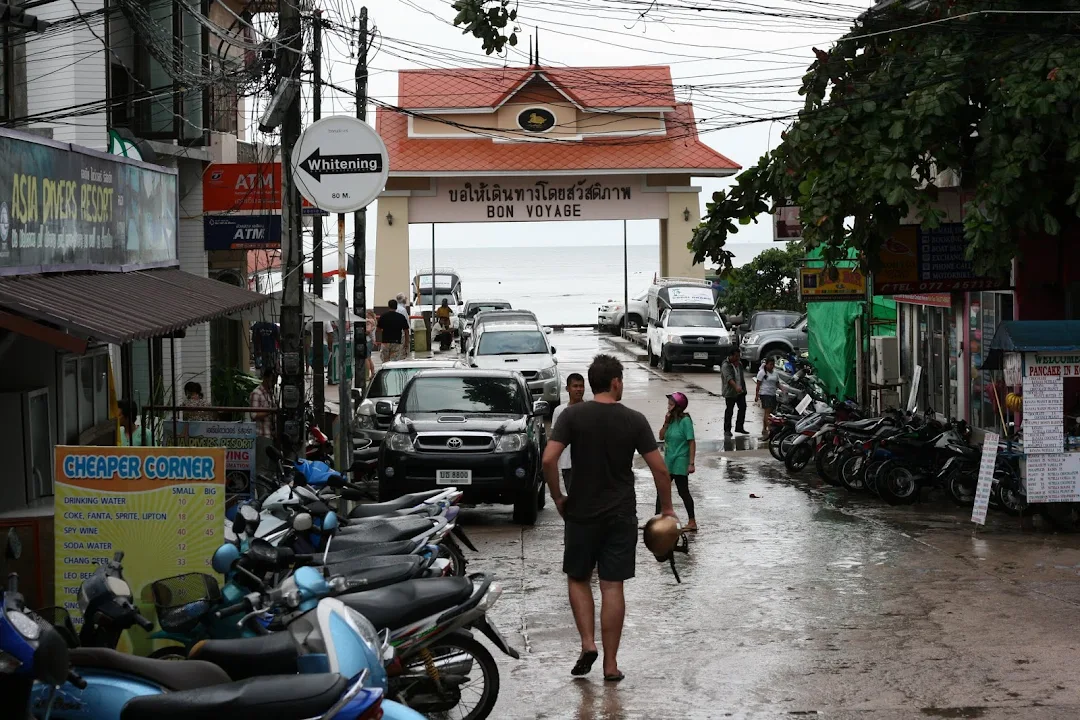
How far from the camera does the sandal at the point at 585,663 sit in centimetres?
852

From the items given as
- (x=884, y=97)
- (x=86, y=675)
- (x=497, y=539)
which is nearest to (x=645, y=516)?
(x=497, y=539)

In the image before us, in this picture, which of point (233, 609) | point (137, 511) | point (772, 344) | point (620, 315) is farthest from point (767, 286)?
point (233, 609)

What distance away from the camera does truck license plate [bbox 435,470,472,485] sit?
1466 centimetres

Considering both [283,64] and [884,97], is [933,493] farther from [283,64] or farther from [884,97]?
[283,64]

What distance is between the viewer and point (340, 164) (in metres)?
11.4

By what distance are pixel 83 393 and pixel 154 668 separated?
323 inches

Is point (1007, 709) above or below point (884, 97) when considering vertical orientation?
below

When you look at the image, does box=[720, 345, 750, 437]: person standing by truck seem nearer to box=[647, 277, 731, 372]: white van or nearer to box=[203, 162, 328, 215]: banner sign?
box=[203, 162, 328, 215]: banner sign

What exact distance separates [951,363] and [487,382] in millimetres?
8678

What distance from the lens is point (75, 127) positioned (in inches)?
771

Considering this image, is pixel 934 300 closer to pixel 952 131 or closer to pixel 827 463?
pixel 827 463

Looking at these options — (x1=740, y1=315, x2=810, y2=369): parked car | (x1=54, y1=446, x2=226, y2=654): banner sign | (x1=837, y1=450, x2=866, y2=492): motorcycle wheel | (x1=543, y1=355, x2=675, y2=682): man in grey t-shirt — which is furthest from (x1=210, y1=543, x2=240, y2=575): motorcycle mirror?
(x1=740, y1=315, x2=810, y2=369): parked car

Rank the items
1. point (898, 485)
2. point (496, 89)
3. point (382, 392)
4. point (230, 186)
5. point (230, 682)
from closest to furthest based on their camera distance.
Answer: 1. point (230, 682)
2. point (898, 485)
3. point (230, 186)
4. point (382, 392)
5. point (496, 89)

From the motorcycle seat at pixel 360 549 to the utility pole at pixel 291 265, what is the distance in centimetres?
467
